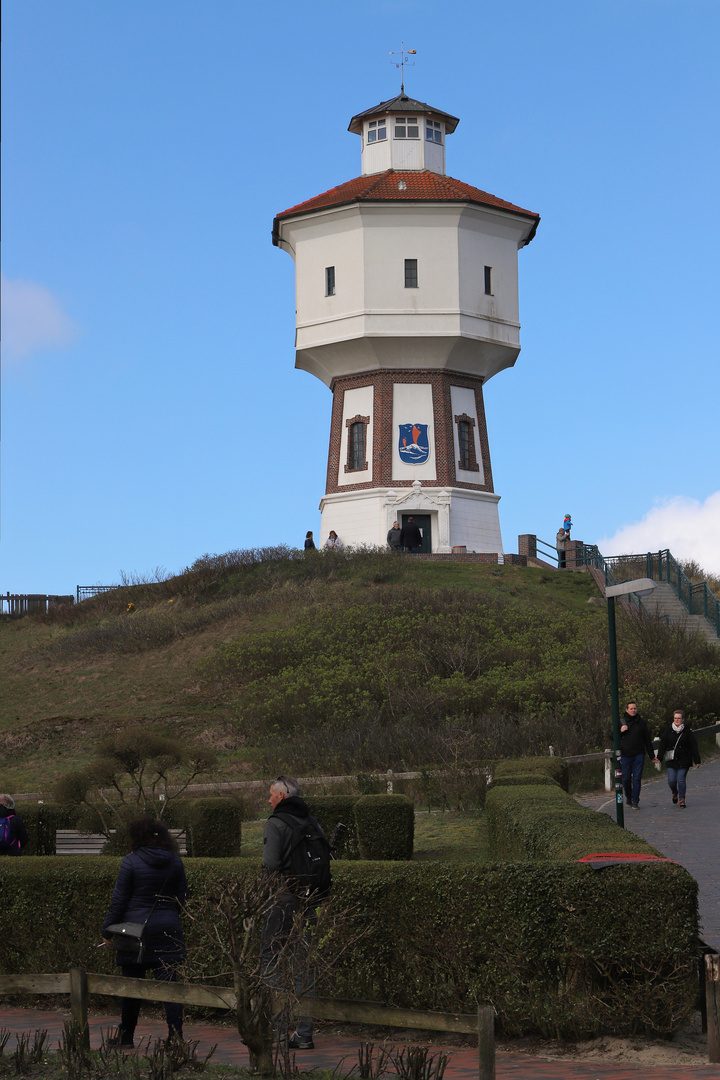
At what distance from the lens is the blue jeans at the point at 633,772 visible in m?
19.6

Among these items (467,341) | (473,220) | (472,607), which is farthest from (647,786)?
(473,220)

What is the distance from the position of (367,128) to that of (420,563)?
18408 mm

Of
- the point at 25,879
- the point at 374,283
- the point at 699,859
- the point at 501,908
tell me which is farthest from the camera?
the point at 374,283

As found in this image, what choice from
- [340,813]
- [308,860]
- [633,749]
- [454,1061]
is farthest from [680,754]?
[454,1061]

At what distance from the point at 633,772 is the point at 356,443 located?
27445 mm

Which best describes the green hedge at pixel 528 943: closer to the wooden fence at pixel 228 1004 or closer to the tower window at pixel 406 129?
the wooden fence at pixel 228 1004

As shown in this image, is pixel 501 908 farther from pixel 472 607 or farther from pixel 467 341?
pixel 467 341

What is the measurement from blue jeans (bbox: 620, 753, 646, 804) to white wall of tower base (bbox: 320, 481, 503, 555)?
24392 millimetres

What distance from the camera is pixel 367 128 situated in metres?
48.9

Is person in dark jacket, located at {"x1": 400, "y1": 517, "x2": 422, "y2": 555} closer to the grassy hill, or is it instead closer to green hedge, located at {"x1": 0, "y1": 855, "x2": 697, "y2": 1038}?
the grassy hill

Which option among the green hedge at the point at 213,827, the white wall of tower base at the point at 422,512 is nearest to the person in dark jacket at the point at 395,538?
the white wall of tower base at the point at 422,512

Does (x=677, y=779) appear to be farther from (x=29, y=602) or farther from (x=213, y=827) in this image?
(x=29, y=602)

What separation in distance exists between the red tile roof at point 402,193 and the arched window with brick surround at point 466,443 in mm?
7682

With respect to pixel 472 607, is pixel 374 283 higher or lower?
higher
